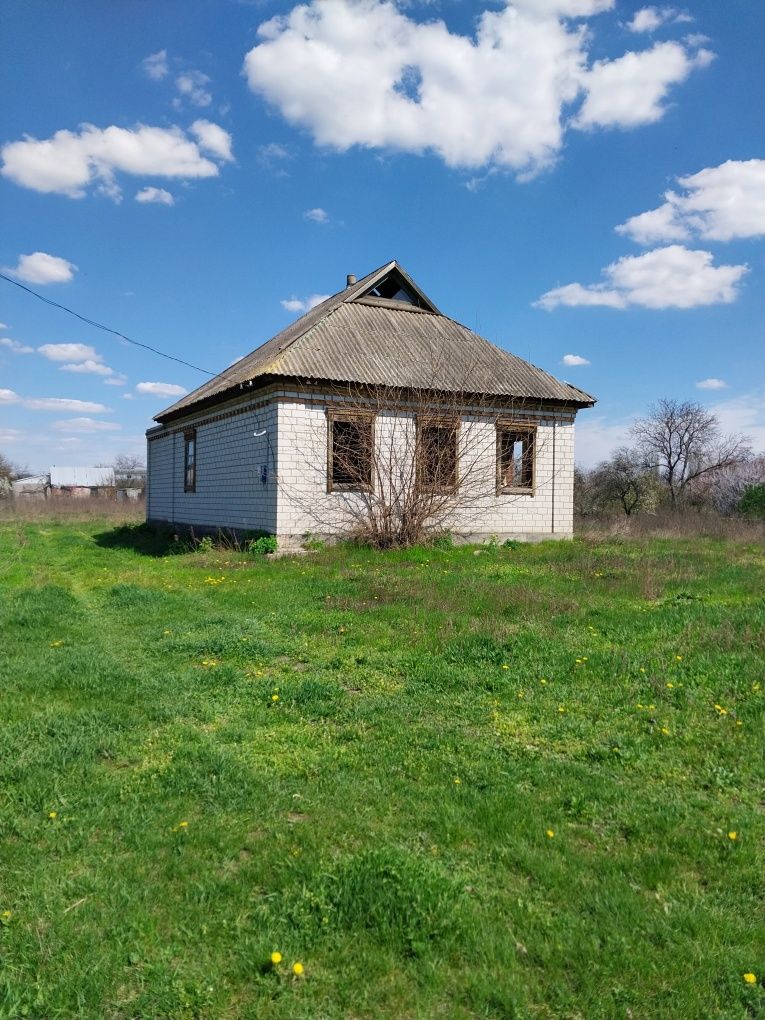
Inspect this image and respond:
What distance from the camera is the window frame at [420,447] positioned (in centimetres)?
1584

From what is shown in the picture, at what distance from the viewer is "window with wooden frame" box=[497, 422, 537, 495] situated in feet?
61.0

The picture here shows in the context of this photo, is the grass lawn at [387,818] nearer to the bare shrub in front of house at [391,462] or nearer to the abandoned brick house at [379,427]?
the bare shrub in front of house at [391,462]

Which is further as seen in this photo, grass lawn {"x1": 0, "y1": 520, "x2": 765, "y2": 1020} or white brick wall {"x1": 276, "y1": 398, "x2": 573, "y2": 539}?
white brick wall {"x1": 276, "y1": 398, "x2": 573, "y2": 539}

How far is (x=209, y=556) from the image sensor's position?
15.2 metres

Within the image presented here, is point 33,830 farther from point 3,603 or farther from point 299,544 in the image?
point 299,544

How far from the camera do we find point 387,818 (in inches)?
148

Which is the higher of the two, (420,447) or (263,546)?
(420,447)

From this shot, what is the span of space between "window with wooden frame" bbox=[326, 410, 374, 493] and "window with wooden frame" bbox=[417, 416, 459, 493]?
117 centimetres

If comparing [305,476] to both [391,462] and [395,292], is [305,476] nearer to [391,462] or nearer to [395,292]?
[391,462]

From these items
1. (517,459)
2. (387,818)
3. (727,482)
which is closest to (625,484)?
(727,482)

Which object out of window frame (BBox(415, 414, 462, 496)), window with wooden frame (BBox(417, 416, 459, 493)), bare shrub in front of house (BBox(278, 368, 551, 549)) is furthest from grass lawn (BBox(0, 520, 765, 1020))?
window with wooden frame (BBox(417, 416, 459, 493))

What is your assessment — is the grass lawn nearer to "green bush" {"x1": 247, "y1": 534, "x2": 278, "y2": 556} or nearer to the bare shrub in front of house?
"green bush" {"x1": 247, "y1": 534, "x2": 278, "y2": 556}

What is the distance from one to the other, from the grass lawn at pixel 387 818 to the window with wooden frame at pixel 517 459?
10648mm

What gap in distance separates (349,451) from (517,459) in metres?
5.00
